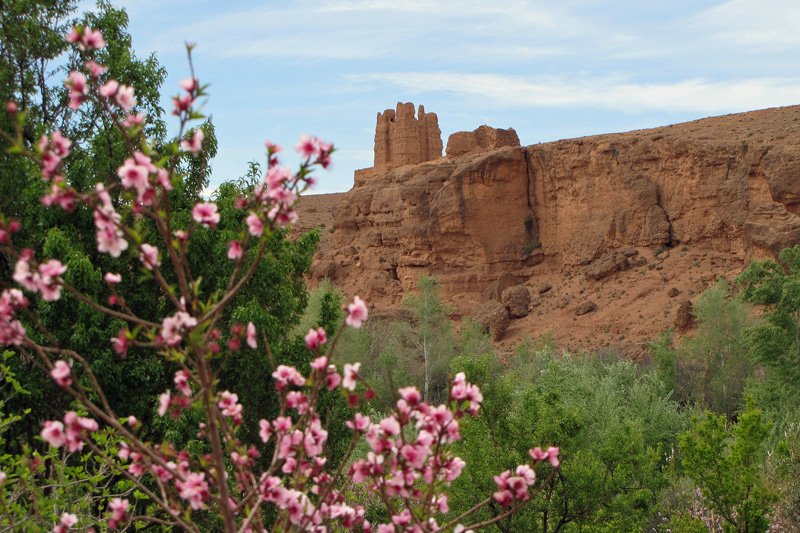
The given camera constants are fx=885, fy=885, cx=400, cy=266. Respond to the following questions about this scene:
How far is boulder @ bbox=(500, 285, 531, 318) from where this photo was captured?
41594 millimetres

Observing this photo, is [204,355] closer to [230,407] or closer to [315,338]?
[315,338]

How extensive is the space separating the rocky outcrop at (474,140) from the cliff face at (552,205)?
2095 mm

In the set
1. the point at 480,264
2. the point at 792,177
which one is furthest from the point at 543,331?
the point at 792,177

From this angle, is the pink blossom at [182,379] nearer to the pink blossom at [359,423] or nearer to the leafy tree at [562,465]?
the pink blossom at [359,423]

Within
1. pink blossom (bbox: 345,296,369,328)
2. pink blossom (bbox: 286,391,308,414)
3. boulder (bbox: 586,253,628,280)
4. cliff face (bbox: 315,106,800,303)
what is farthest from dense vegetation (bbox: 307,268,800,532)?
boulder (bbox: 586,253,628,280)

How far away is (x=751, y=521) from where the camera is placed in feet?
29.3

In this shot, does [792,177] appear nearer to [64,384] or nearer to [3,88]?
[3,88]

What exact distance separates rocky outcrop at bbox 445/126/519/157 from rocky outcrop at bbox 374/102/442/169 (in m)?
5.96

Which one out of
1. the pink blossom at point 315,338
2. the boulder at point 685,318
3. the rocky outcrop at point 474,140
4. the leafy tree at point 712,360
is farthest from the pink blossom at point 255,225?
the rocky outcrop at point 474,140

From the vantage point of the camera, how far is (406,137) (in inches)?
2323

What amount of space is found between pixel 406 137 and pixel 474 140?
7734 millimetres

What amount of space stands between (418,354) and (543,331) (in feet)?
25.8

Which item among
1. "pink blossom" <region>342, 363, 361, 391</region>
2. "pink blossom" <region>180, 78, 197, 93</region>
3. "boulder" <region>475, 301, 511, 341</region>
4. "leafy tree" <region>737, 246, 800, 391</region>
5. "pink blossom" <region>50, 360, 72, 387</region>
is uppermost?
"pink blossom" <region>180, 78, 197, 93</region>

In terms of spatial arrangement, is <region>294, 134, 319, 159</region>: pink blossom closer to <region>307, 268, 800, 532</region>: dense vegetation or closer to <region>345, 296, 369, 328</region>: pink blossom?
<region>345, 296, 369, 328</region>: pink blossom
